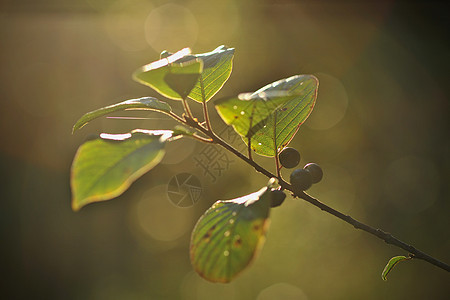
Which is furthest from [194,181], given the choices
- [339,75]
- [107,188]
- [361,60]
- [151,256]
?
[361,60]

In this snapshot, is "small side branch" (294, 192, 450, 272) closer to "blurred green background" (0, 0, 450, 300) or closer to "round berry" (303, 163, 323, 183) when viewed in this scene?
"round berry" (303, 163, 323, 183)

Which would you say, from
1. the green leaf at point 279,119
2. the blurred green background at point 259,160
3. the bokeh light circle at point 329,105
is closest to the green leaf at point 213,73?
the green leaf at point 279,119

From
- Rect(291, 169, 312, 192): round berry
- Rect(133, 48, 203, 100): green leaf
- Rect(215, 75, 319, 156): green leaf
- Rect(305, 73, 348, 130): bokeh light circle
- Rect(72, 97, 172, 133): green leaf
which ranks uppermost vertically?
Rect(133, 48, 203, 100): green leaf

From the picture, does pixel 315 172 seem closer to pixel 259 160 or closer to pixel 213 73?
pixel 213 73

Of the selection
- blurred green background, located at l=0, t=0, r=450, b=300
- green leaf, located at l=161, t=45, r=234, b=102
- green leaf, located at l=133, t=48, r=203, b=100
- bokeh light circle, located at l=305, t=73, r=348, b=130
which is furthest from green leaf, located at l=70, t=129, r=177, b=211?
bokeh light circle, located at l=305, t=73, r=348, b=130

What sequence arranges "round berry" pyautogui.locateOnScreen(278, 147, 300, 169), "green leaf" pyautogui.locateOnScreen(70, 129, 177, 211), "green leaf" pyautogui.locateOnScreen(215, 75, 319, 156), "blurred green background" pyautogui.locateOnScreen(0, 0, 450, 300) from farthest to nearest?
"blurred green background" pyautogui.locateOnScreen(0, 0, 450, 300) < "round berry" pyautogui.locateOnScreen(278, 147, 300, 169) < "green leaf" pyautogui.locateOnScreen(215, 75, 319, 156) < "green leaf" pyautogui.locateOnScreen(70, 129, 177, 211)

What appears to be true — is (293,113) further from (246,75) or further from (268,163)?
(246,75)

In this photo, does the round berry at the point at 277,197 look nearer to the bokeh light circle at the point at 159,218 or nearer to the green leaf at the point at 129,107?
the green leaf at the point at 129,107
